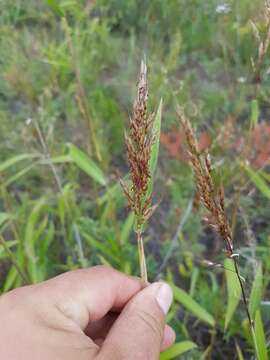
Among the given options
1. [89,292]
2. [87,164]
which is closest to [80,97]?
[87,164]

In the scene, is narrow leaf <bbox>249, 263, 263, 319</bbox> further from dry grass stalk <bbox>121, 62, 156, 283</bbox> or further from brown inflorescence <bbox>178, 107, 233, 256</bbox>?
dry grass stalk <bbox>121, 62, 156, 283</bbox>

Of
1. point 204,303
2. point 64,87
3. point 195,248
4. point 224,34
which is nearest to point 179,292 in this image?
point 204,303

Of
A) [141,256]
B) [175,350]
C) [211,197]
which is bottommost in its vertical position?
[175,350]

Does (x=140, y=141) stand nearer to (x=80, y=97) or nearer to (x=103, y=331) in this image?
(x=103, y=331)

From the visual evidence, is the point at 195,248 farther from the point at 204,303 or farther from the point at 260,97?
the point at 260,97

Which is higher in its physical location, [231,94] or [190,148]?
[190,148]

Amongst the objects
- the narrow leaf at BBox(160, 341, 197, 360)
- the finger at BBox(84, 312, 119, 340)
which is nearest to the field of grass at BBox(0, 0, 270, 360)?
the narrow leaf at BBox(160, 341, 197, 360)
